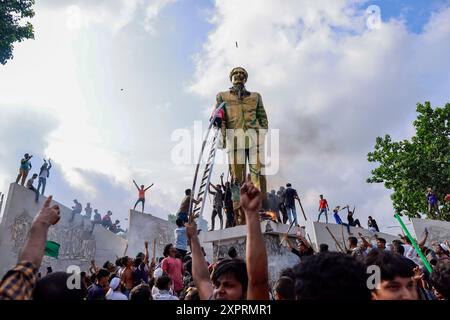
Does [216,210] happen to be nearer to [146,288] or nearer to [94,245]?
[94,245]

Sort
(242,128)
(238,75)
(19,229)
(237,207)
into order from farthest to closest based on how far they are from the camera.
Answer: (19,229) → (238,75) → (242,128) → (237,207)

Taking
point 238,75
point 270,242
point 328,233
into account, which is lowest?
point 270,242

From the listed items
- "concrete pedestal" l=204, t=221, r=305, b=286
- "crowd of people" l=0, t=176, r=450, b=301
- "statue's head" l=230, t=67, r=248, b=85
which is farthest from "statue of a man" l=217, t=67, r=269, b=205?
"crowd of people" l=0, t=176, r=450, b=301

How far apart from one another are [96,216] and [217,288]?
1591 centimetres

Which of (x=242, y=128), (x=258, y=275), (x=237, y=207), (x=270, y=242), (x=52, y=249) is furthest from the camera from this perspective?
(x=242, y=128)

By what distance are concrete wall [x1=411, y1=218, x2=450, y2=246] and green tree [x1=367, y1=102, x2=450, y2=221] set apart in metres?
3.45

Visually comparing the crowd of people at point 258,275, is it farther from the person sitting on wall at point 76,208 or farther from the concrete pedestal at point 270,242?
the person sitting on wall at point 76,208

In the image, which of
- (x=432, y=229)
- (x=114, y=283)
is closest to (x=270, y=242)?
(x=114, y=283)

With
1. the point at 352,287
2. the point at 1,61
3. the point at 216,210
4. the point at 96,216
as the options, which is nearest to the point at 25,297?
the point at 352,287

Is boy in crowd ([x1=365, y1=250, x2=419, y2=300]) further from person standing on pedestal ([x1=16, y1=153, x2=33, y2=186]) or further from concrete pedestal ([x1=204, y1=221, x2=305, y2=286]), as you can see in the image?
person standing on pedestal ([x1=16, y1=153, x2=33, y2=186])

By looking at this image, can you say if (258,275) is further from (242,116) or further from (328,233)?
(328,233)

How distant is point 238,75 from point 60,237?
945 cm

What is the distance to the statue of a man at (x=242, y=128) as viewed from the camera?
9141 mm

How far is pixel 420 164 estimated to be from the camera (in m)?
19.9
